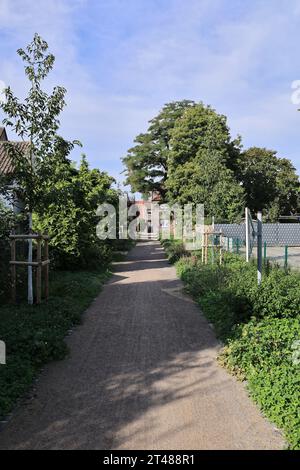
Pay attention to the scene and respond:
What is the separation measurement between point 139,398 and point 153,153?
43278 millimetres

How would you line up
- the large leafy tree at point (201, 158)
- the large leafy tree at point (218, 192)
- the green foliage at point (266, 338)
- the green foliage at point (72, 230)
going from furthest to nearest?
the large leafy tree at point (201, 158) → the large leafy tree at point (218, 192) → the green foliage at point (72, 230) → the green foliage at point (266, 338)

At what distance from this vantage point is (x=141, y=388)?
5270mm

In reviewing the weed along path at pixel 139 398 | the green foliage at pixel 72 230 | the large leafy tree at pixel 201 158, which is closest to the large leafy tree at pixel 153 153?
the large leafy tree at pixel 201 158

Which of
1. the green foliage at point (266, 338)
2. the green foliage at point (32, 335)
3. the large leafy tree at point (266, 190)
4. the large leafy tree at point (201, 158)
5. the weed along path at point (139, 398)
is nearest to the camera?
the weed along path at point (139, 398)

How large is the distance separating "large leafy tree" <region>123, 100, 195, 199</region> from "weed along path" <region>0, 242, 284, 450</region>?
39.5 metres

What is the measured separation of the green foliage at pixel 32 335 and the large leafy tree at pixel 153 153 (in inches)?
1462

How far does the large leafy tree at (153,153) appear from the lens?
46.8 m

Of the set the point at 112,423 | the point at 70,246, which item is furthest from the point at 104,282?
the point at 112,423

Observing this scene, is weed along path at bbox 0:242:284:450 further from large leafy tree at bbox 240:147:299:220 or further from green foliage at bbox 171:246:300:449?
large leafy tree at bbox 240:147:299:220

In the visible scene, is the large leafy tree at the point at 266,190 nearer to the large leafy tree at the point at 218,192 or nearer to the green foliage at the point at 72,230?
the large leafy tree at the point at 218,192

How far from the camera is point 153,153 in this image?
46.9m

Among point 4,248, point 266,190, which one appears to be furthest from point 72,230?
point 266,190

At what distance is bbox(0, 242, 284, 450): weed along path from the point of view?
13.2ft

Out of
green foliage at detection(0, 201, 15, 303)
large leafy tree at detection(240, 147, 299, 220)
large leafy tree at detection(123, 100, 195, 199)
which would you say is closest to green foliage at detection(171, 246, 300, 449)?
green foliage at detection(0, 201, 15, 303)
